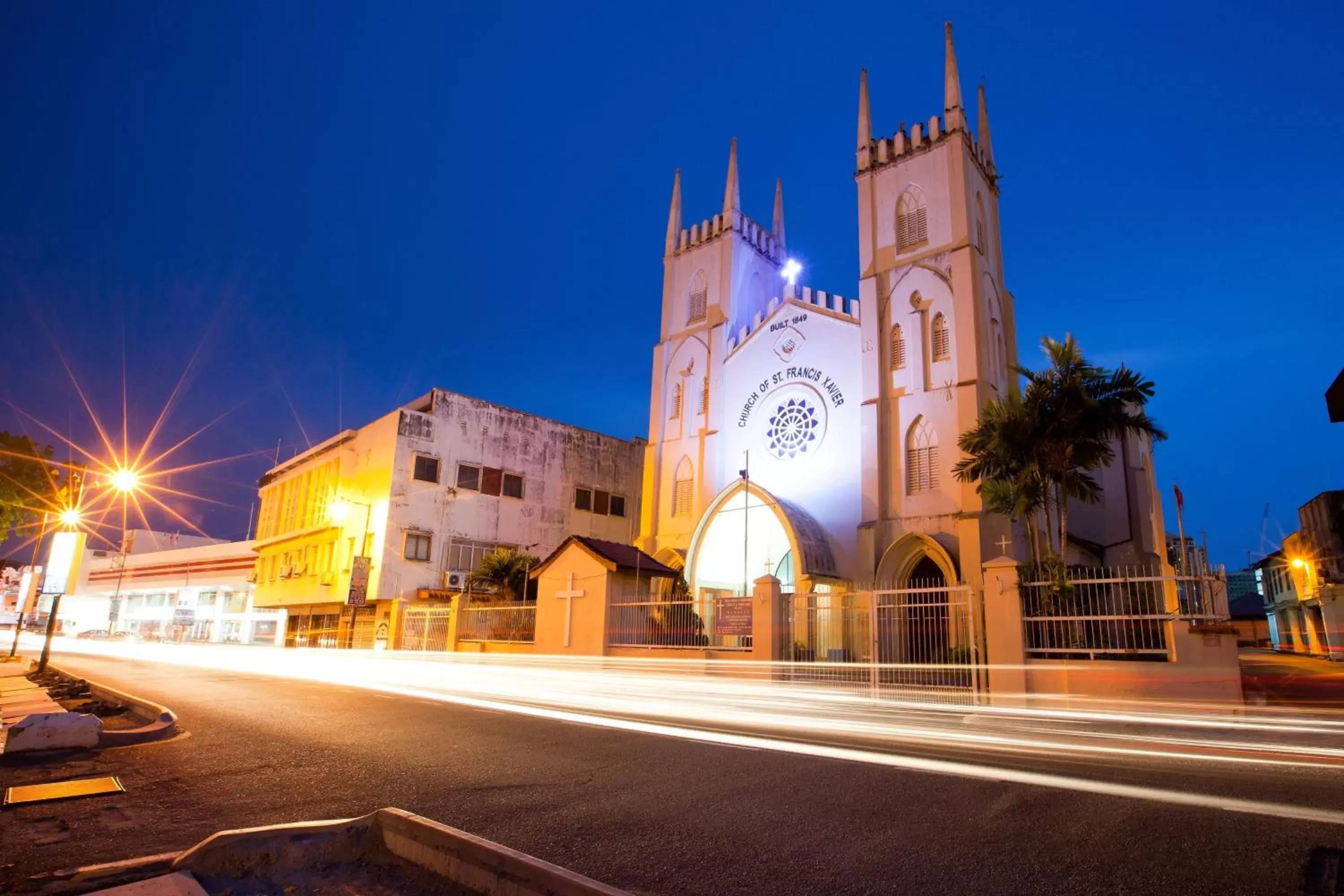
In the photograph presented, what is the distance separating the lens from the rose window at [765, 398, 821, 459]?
27.6m

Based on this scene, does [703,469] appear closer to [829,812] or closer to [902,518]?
[902,518]

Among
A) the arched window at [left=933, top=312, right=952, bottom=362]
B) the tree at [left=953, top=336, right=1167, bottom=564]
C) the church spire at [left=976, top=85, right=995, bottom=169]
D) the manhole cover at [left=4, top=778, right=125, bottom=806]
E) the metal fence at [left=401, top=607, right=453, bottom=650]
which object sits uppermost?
the church spire at [left=976, top=85, right=995, bottom=169]

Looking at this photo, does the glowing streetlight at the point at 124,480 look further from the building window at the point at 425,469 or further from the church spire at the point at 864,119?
the church spire at the point at 864,119

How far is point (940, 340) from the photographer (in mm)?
24844

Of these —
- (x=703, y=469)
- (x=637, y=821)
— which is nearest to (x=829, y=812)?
(x=637, y=821)

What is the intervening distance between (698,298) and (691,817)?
2862cm

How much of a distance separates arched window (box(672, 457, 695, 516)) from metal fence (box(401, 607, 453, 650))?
9240 mm

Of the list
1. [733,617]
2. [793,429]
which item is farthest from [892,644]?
[793,429]

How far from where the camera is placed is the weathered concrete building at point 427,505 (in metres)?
32.3

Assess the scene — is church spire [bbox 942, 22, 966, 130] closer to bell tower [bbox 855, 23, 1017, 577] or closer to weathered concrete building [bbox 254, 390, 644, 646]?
bell tower [bbox 855, 23, 1017, 577]

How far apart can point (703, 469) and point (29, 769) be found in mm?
23583

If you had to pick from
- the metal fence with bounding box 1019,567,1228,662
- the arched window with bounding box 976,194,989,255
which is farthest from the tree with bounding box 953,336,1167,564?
the arched window with bounding box 976,194,989,255

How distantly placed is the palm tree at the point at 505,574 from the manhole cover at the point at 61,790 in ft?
68.9

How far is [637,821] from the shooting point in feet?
17.6
